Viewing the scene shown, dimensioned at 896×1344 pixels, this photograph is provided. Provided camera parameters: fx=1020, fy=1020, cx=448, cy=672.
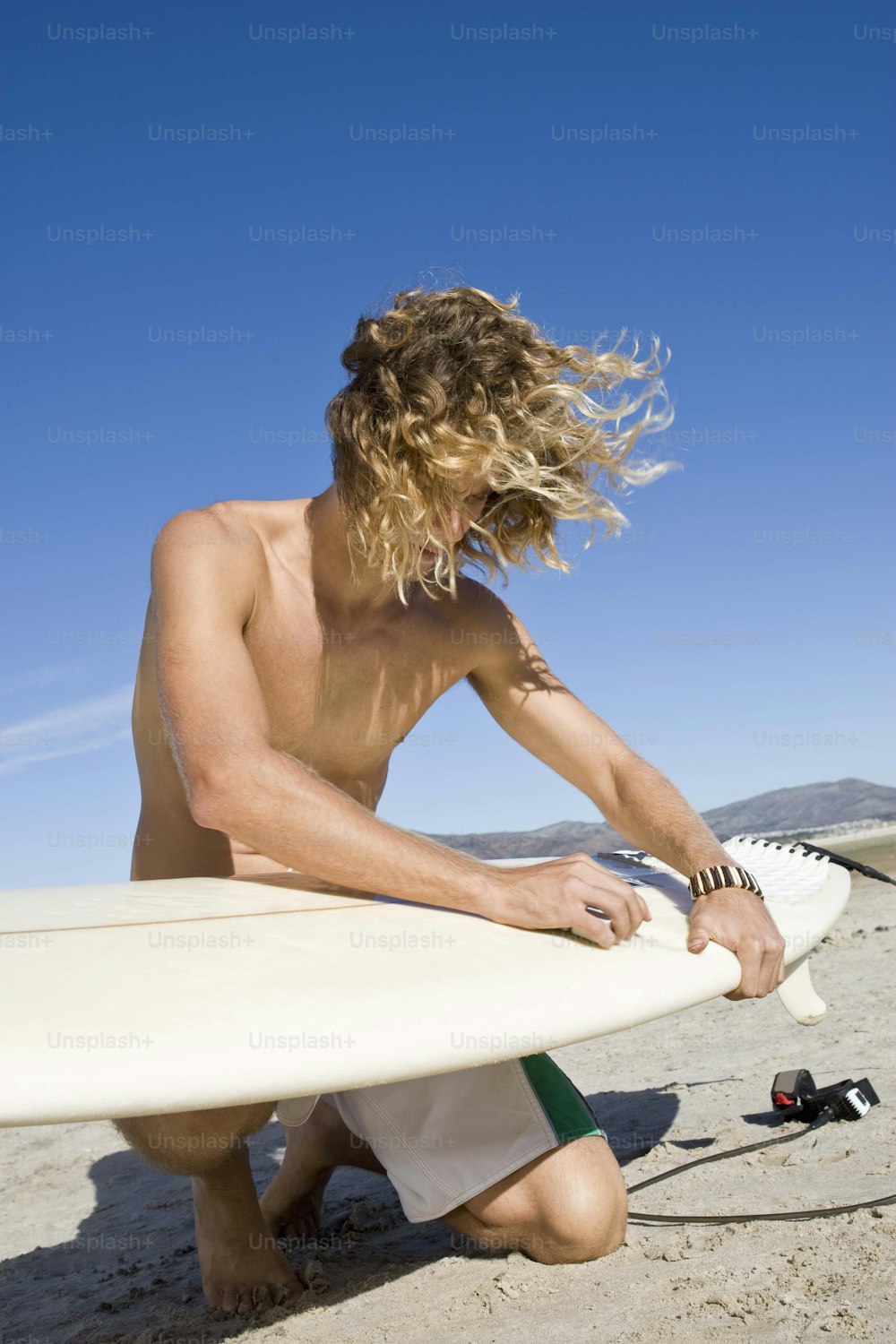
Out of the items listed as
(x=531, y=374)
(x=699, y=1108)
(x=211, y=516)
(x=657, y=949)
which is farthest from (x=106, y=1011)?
(x=699, y=1108)

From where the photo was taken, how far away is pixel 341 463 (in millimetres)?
2400

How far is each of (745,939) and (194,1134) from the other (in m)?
1.12

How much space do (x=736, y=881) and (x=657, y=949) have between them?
36cm

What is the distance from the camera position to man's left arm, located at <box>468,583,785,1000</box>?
77.4 inches

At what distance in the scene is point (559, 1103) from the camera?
2.05 metres

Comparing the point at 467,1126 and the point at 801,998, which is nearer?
the point at 467,1126

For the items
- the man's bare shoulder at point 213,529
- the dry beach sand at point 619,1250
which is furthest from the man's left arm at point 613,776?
the man's bare shoulder at point 213,529

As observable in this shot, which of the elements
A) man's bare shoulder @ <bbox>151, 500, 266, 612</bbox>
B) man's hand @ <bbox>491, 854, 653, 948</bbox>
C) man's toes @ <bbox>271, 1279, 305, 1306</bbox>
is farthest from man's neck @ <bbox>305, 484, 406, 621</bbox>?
man's toes @ <bbox>271, 1279, 305, 1306</bbox>

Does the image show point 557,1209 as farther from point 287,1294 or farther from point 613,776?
point 613,776

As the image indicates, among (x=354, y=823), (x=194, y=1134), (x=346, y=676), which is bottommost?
(x=194, y=1134)

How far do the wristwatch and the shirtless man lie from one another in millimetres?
37

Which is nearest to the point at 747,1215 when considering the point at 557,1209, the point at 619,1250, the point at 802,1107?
the point at 619,1250

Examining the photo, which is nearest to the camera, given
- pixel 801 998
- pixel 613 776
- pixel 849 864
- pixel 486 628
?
pixel 801 998

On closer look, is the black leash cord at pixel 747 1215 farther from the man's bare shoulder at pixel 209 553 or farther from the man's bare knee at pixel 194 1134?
the man's bare shoulder at pixel 209 553
